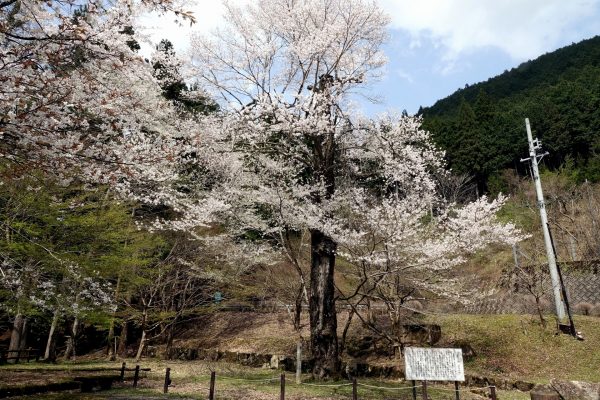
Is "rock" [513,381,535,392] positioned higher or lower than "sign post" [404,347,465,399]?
lower

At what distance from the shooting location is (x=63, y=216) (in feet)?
35.3

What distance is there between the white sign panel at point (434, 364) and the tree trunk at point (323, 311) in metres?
2.94

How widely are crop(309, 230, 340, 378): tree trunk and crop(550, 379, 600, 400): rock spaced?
16.0 ft

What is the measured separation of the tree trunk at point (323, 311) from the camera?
35.5 ft

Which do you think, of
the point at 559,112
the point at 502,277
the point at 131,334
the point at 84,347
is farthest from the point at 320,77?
the point at 559,112

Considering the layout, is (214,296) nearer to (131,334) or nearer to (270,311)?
(270,311)

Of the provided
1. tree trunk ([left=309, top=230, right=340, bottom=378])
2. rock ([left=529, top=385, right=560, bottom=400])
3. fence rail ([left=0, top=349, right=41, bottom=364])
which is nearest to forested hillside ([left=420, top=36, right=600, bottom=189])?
tree trunk ([left=309, top=230, right=340, bottom=378])

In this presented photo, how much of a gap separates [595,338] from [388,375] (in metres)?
6.32

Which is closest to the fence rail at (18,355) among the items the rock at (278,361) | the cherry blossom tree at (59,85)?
the rock at (278,361)

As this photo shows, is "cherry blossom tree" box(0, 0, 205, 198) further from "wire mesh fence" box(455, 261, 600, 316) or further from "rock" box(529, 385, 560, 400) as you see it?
"wire mesh fence" box(455, 261, 600, 316)

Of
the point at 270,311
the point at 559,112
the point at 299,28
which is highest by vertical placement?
the point at 559,112

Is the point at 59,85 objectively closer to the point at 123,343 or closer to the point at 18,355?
the point at 18,355

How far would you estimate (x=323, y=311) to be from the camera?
11.0 meters

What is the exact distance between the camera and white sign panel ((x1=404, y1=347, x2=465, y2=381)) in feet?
26.7
